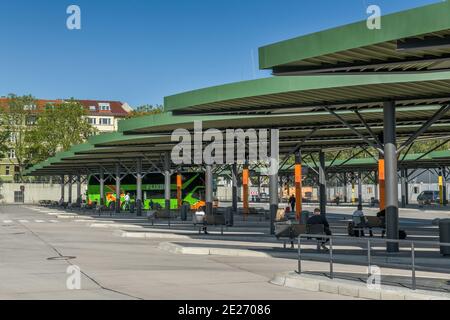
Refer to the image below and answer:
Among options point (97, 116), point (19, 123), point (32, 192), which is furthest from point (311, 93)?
point (97, 116)

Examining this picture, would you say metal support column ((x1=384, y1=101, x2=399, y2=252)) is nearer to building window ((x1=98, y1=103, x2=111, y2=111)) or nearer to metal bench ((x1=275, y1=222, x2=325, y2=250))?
metal bench ((x1=275, y1=222, x2=325, y2=250))

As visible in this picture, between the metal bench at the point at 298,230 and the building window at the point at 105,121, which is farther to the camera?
Answer: the building window at the point at 105,121

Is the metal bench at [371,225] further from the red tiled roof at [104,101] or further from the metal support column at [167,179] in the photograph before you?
the red tiled roof at [104,101]

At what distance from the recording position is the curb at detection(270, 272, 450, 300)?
10.4 metres

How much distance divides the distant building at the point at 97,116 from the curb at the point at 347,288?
123 meters

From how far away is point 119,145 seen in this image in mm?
36500

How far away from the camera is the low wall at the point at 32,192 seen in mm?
101375

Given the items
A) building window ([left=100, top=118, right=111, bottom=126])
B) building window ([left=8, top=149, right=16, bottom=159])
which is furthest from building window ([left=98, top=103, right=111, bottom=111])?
building window ([left=8, top=149, right=16, bottom=159])

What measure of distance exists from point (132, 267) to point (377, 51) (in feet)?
26.2

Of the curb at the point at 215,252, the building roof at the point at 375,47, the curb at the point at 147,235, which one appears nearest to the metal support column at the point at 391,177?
the curb at the point at 215,252

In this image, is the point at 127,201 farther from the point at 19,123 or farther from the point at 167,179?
the point at 19,123

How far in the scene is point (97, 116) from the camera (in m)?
151
